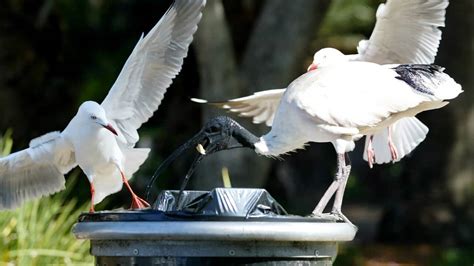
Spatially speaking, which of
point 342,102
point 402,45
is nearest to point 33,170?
point 342,102

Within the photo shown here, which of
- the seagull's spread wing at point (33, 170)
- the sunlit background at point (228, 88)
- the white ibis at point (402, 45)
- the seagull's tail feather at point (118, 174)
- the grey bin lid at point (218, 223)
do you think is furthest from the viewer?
the sunlit background at point (228, 88)

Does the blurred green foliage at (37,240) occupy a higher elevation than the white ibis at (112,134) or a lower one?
lower

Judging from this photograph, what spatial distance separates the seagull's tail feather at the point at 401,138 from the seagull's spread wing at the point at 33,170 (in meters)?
1.92

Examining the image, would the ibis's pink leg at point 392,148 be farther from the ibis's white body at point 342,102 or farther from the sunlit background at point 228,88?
the sunlit background at point 228,88

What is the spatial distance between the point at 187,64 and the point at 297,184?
47.3 ft

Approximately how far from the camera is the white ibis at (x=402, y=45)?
684 centimetres

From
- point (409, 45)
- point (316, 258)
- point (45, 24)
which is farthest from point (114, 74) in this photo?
point (316, 258)

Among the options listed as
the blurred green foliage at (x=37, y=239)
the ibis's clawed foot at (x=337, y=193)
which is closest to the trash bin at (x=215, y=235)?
the ibis's clawed foot at (x=337, y=193)

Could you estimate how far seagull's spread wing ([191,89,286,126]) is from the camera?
23.8ft

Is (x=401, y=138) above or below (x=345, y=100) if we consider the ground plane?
below

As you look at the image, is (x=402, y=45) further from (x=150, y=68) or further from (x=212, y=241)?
(x=212, y=241)

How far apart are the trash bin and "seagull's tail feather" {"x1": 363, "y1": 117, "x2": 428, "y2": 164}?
252 cm

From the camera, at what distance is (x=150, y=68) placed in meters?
7.36

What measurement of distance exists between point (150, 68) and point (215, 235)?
3.50 metres
